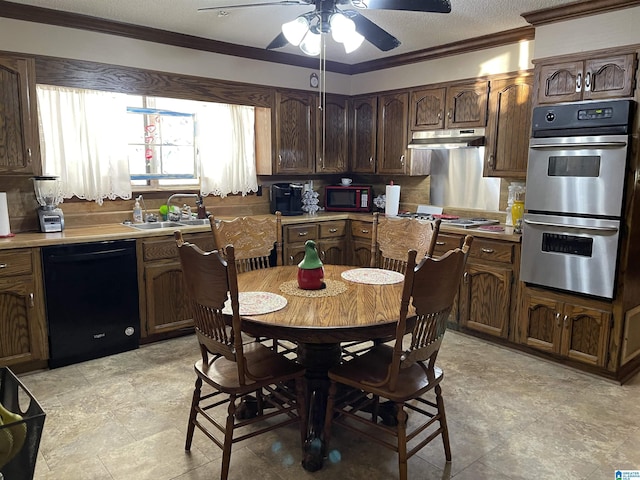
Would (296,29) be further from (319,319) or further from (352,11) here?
(319,319)

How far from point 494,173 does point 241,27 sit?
2.36 metres

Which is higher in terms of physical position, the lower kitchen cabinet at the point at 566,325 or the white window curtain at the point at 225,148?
the white window curtain at the point at 225,148

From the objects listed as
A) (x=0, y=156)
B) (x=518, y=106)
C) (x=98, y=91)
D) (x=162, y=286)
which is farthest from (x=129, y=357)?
(x=518, y=106)

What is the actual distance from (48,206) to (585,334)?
390cm

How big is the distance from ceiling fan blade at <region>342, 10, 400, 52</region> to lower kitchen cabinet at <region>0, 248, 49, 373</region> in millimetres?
2450

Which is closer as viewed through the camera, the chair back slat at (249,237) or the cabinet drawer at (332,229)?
the chair back slat at (249,237)

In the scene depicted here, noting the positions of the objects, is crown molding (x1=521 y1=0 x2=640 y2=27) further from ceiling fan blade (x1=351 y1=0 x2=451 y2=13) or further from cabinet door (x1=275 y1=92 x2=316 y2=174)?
cabinet door (x1=275 y1=92 x2=316 y2=174)

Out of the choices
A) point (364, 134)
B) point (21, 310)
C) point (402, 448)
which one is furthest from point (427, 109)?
point (21, 310)

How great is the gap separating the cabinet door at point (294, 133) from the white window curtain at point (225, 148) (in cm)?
27

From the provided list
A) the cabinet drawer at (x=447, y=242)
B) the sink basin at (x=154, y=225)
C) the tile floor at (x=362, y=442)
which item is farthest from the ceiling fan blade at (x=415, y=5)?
the sink basin at (x=154, y=225)

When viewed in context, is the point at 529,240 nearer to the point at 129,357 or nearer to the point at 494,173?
the point at 494,173

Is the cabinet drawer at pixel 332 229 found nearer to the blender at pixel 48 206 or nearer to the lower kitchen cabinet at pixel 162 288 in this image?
the lower kitchen cabinet at pixel 162 288

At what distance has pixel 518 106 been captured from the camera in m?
3.85

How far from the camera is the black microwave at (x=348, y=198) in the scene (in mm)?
5031
